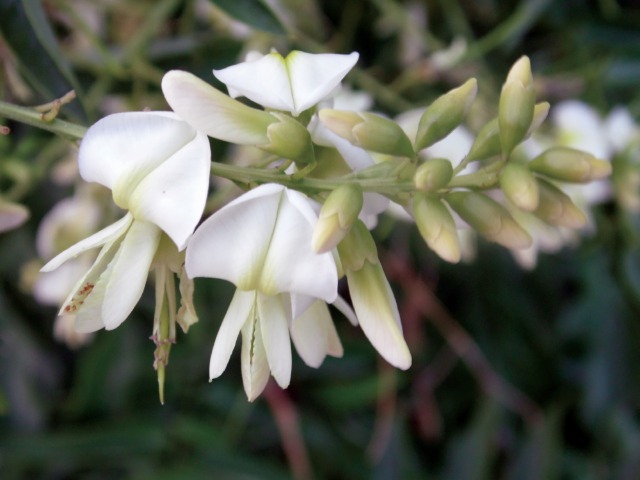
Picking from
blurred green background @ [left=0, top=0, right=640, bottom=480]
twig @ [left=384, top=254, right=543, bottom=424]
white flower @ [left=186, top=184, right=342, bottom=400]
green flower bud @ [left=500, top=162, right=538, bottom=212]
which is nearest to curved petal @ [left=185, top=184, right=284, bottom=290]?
white flower @ [left=186, top=184, right=342, bottom=400]

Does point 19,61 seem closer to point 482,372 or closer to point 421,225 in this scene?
point 421,225

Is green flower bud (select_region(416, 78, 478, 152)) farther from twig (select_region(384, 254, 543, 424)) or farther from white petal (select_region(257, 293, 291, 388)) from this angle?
twig (select_region(384, 254, 543, 424))

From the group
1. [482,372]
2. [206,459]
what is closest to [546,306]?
[482,372]

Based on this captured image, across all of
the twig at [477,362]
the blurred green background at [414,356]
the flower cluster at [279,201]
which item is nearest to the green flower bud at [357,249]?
the flower cluster at [279,201]

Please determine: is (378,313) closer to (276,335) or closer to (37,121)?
(276,335)

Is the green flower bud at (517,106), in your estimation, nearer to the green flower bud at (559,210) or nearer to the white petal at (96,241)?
the green flower bud at (559,210)
